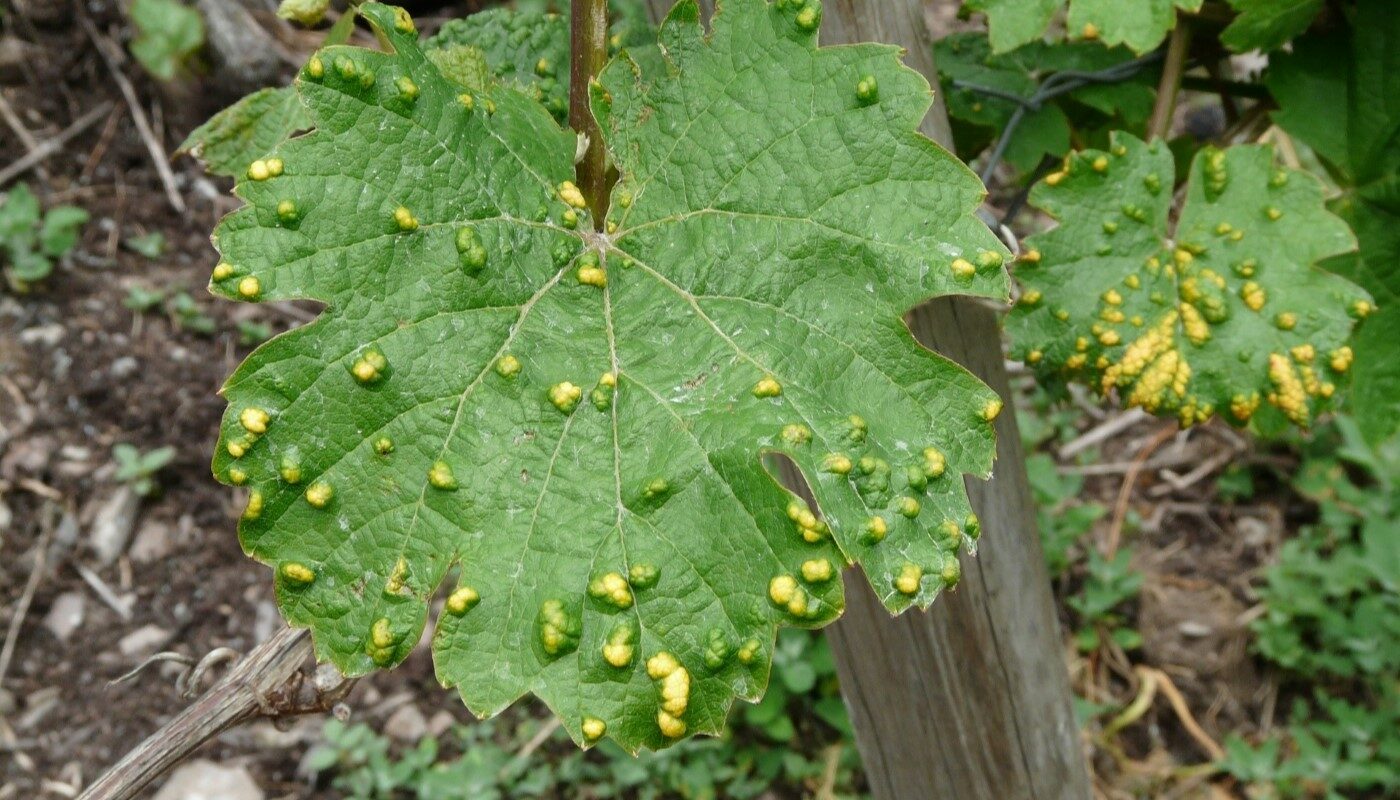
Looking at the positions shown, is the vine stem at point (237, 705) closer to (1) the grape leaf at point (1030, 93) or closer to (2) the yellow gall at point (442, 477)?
(2) the yellow gall at point (442, 477)

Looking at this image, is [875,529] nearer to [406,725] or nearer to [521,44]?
[521,44]

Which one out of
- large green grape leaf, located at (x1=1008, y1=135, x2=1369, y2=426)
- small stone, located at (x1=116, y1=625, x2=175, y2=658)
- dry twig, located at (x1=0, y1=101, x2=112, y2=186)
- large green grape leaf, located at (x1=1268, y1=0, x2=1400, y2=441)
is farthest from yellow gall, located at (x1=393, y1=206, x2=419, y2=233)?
dry twig, located at (x1=0, y1=101, x2=112, y2=186)

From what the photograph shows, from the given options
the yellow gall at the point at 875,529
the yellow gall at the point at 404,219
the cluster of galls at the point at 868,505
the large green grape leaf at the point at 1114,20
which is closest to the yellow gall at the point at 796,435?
the cluster of galls at the point at 868,505

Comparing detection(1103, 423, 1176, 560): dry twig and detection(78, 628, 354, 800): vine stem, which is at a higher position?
detection(78, 628, 354, 800): vine stem

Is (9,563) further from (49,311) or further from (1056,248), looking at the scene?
(1056,248)

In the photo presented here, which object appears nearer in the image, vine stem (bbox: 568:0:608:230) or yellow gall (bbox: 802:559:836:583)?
yellow gall (bbox: 802:559:836:583)

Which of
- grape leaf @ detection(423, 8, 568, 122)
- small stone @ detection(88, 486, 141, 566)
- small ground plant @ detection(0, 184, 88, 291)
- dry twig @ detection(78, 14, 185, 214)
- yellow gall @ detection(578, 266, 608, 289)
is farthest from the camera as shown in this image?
dry twig @ detection(78, 14, 185, 214)

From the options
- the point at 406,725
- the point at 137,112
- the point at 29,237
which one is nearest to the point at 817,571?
the point at 406,725

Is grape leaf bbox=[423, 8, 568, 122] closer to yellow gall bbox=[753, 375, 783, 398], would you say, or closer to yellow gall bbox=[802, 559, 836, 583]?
yellow gall bbox=[753, 375, 783, 398]
